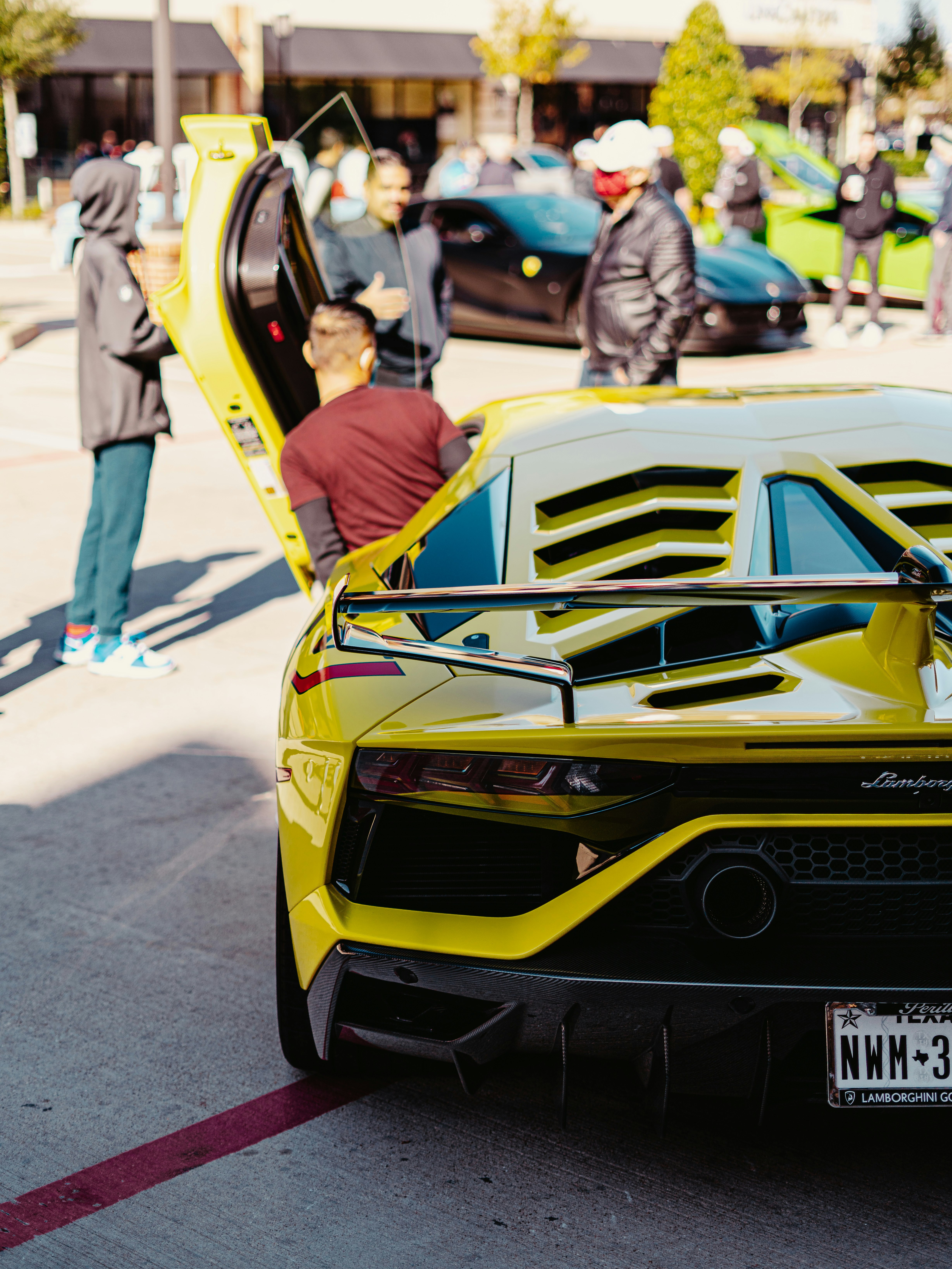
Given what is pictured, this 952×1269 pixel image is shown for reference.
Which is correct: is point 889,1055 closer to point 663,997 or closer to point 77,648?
point 663,997

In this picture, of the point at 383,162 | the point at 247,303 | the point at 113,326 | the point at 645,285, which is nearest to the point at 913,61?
the point at 383,162

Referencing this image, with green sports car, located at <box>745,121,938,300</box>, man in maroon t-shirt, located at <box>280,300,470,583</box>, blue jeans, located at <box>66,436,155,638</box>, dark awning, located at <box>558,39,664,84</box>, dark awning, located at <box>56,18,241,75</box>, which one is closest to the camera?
man in maroon t-shirt, located at <box>280,300,470,583</box>

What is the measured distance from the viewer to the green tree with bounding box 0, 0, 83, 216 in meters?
30.9

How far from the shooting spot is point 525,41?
116 ft

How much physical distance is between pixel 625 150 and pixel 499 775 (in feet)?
14.7

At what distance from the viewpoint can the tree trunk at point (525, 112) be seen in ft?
123

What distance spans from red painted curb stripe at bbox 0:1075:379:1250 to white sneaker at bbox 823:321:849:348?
1299 cm

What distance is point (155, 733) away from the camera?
531cm

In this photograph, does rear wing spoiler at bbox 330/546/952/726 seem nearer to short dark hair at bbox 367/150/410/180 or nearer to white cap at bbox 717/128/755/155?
short dark hair at bbox 367/150/410/180

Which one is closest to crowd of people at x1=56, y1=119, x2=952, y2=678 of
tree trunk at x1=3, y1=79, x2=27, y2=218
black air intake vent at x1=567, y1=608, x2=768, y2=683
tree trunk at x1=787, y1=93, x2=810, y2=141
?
black air intake vent at x1=567, y1=608, x2=768, y2=683

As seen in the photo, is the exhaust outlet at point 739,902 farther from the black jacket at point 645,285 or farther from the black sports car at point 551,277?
the black sports car at point 551,277

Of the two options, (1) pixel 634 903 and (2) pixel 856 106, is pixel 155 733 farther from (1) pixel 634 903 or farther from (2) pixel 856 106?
(2) pixel 856 106

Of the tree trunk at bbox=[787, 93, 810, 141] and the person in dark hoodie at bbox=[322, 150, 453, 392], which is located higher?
the tree trunk at bbox=[787, 93, 810, 141]

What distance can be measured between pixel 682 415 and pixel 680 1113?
1760 millimetres
